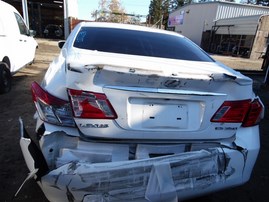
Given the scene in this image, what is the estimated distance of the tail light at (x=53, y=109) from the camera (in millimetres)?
1768

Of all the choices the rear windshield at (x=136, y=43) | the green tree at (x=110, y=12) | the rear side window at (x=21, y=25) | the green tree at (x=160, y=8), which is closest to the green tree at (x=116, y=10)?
the green tree at (x=110, y=12)

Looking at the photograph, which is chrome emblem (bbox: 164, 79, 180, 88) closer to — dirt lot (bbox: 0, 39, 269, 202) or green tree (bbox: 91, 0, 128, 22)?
dirt lot (bbox: 0, 39, 269, 202)

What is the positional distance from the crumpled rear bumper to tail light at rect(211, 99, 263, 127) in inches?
11.4

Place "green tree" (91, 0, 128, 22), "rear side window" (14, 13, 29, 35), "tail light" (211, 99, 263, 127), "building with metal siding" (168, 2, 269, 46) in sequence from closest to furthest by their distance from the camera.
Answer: "tail light" (211, 99, 263, 127)
"rear side window" (14, 13, 29, 35)
"building with metal siding" (168, 2, 269, 46)
"green tree" (91, 0, 128, 22)

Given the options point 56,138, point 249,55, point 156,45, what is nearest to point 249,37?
point 249,55

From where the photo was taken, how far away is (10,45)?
5.56 meters

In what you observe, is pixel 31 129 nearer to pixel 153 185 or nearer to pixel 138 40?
pixel 138 40

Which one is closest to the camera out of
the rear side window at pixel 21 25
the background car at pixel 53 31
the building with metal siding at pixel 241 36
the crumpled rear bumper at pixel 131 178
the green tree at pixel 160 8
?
the crumpled rear bumper at pixel 131 178

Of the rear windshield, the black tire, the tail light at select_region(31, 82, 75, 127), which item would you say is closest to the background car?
the black tire

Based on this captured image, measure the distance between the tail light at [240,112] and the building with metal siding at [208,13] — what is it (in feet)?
101

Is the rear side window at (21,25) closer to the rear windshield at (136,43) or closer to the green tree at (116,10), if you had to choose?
the rear windshield at (136,43)

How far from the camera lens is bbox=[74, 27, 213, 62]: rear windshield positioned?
257 cm

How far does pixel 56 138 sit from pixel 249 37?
26.8m

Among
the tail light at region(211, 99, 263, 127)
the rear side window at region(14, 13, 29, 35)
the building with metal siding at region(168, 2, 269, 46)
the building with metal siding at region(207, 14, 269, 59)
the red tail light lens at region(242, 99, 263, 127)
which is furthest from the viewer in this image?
the building with metal siding at region(168, 2, 269, 46)
